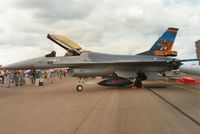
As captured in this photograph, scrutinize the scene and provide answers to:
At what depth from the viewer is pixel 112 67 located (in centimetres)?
1552

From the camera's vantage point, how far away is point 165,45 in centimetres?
2052

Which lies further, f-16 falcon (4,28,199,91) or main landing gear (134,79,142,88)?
main landing gear (134,79,142,88)

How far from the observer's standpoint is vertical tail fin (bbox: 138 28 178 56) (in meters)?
19.8

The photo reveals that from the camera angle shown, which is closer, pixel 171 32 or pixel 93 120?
pixel 93 120

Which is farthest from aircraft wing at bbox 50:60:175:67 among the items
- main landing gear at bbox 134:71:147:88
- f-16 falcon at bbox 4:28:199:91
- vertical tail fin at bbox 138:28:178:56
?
vertical tail fin at bbox 138:28:178:56

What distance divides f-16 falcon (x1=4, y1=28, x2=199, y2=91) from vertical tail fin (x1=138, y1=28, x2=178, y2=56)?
10.6 ft

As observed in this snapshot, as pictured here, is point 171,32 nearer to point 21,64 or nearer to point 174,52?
point 174,52

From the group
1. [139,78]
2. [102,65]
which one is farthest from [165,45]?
[102,65]

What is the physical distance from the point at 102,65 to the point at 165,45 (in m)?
7.40

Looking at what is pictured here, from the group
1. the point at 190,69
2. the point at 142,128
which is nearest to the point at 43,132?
the point at 142,128

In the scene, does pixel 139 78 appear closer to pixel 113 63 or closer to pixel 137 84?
pixel 137 84

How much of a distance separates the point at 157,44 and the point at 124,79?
579cm

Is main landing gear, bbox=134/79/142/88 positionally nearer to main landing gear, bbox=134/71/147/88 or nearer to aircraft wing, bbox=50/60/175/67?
main landing gear, bbox=134/71/147/88

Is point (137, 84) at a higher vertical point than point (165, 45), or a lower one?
lower
